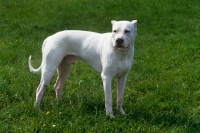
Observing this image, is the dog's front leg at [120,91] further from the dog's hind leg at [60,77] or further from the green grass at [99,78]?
the dog's hind leg at [60,77]

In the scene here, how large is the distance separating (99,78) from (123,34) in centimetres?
226

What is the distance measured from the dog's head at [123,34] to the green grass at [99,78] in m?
1.12

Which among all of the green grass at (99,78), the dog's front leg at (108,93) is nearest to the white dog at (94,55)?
the dog's front leg at (108,93)

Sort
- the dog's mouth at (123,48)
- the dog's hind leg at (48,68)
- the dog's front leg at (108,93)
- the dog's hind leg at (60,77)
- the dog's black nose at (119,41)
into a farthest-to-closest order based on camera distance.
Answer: the dog's hind leg at (60,77) → the dog's hind leg at (48,68) → the dog's front leg at (108,93) → the dog's mouth at (123,48) → the dog's black nose at (119,41)

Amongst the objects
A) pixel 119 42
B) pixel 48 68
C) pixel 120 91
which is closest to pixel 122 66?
pixel 119 42

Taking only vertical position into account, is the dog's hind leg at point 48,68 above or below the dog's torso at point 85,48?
below

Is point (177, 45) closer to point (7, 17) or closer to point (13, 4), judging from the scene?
point (7, 17)

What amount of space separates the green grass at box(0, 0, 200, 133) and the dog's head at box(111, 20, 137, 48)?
112 cm

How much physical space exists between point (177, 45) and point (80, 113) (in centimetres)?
455

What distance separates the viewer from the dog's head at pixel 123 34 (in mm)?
4613

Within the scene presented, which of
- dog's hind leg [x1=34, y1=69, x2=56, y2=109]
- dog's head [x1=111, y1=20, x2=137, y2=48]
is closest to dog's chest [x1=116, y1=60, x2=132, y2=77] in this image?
dog's head [x1=111, y1=20, x2=137, y2=48]

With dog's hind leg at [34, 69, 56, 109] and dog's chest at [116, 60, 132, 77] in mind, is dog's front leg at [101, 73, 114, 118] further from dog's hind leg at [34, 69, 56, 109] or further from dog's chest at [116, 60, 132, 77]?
dog's hind leg at [34, 69, 56, 109]

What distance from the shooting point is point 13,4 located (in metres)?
13.0

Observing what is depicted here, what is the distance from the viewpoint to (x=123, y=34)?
4.66 m
